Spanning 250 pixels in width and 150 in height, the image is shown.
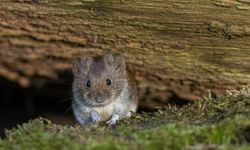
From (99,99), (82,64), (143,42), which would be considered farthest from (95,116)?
(143,42)

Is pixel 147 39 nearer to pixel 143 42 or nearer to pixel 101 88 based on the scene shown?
pixel 143 42

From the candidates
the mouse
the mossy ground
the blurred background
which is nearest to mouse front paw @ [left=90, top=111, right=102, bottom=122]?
the mouse

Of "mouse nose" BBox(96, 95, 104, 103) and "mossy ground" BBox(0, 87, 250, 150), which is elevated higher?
"mossy ground" BBox(0, 87, 250, 150)

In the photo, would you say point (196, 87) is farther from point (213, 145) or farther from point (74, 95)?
point (213, 145)

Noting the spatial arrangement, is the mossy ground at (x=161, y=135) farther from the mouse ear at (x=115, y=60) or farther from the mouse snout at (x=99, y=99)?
the mouse ear at (x=115, y=60)

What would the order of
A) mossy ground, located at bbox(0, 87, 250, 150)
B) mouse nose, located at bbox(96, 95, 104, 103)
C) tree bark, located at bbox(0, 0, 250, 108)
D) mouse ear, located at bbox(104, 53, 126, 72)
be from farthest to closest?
mouse ear, located at bbox(104, 53, 126, 72), mouse nose, located at bbox(96, 95, 104, 103), tree bark, located at bbox(0, 0, 250, 108), mossy ground, located at bbox(0, 87, 250, 150)

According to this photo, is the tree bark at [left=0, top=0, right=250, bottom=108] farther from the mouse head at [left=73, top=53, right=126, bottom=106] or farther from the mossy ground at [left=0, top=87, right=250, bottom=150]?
the mossy ground at [left=0, top=87, right=250, bottom=150]

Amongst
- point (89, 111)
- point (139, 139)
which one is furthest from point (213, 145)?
point (89, 111)

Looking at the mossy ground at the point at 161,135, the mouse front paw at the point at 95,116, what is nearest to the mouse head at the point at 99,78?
the mouse front paw at the point at 95,116
